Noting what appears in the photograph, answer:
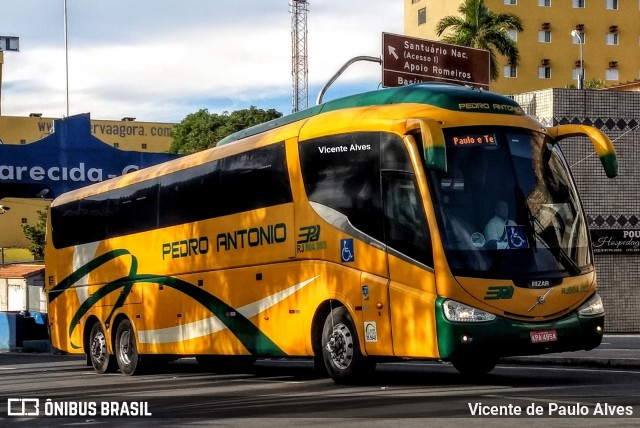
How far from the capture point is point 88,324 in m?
24.3

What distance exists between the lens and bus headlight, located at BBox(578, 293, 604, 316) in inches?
595

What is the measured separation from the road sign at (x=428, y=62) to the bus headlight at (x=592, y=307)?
19.1 m

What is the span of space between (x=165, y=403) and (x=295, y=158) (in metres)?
4.32

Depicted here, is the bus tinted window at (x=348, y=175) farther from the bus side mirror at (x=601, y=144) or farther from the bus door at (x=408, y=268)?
the bus side mirror at (x=601, y=144)

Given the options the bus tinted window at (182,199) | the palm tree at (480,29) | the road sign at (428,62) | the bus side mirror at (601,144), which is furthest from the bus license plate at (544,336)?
the palm tree at (480,29)

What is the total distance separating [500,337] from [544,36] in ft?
286

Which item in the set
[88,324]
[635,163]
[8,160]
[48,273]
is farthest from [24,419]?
[635,163]

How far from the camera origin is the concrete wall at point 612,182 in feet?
111

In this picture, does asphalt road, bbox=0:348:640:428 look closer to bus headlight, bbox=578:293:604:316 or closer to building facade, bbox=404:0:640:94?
bus headlight, bbox=578:293:604:316

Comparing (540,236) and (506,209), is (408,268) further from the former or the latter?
(540,236)

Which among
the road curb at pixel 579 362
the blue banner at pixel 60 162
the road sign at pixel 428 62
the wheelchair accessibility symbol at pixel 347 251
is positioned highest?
the road sign at pixel 428 62

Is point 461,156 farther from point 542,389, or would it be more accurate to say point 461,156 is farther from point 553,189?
point 542,389

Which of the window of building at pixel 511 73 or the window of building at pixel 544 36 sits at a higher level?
the window of building at pixel 544 36

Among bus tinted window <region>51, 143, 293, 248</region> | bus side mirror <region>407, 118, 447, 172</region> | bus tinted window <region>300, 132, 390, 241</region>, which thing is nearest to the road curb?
bus tinted window <region>300, 132, 390, 241</region>
